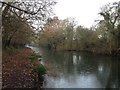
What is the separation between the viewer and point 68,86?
13.1 m

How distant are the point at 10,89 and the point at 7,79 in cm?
155

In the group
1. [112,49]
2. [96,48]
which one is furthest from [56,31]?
[112,49]

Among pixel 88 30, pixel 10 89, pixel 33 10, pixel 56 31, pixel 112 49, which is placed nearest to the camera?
pixel 10 89

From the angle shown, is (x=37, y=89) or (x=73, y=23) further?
(x=73, y=23)

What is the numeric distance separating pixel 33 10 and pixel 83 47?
47.9m

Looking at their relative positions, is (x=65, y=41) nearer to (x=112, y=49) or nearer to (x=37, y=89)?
(x=112, y=49)

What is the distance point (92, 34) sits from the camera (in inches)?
2164

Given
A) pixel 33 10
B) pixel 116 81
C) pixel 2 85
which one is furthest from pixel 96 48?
pixel 2 85

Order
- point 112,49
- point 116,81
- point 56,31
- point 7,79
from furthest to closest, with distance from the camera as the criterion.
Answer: point 56,31
point 112,49
point 116,81
point 7,79

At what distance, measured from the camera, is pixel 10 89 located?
8875 mm

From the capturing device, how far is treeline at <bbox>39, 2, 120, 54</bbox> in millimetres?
40875

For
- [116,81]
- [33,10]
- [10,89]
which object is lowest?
[116,81]

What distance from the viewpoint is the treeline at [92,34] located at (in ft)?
134

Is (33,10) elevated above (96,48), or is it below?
above
